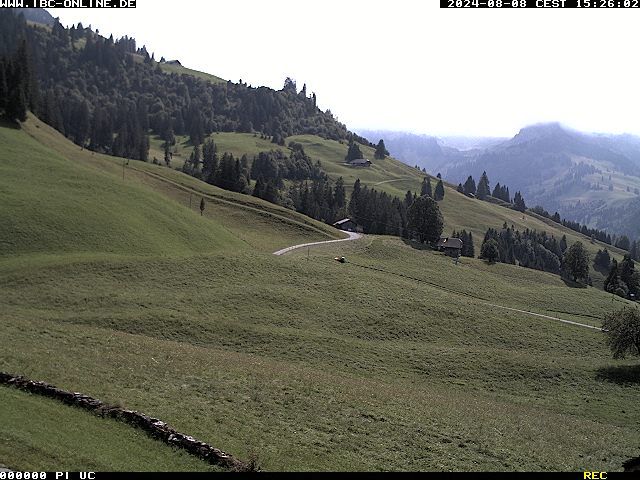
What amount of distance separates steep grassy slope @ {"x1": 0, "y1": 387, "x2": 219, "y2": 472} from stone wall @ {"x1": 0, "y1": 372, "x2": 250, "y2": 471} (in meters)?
0.35

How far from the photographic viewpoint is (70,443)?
18984mm

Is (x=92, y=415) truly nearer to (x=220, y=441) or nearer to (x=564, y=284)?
(x=220, y=441)

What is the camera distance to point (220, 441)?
21.7m

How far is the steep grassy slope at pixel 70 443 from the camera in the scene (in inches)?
692

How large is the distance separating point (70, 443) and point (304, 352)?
2831 cm

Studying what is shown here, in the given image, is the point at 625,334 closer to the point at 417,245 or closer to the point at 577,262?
the point at 417,245

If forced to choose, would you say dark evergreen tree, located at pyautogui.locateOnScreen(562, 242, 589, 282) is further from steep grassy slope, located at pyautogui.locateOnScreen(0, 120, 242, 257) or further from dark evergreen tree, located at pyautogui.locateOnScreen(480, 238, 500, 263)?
steep grassy slope, located at pyautogui.locateOnScreen(0, 120, 242, 257)

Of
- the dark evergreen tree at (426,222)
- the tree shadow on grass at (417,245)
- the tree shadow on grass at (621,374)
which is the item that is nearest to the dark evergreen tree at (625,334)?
the tree shadow on grass at (621,374)

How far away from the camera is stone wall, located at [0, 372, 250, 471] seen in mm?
19734

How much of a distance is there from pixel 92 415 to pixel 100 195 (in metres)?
68.2

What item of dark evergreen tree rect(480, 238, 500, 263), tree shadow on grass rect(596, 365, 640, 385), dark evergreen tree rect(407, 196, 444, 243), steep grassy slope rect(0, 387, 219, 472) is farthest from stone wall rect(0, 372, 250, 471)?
dark evergreen tree rect(407, 196, 444, 243)

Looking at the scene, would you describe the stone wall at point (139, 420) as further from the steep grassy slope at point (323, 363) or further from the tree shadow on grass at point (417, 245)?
the tree shadow on grass at point (417, 245)

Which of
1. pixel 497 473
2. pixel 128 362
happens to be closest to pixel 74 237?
pixel 128 362

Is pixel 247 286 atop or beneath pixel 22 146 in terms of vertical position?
beneath
